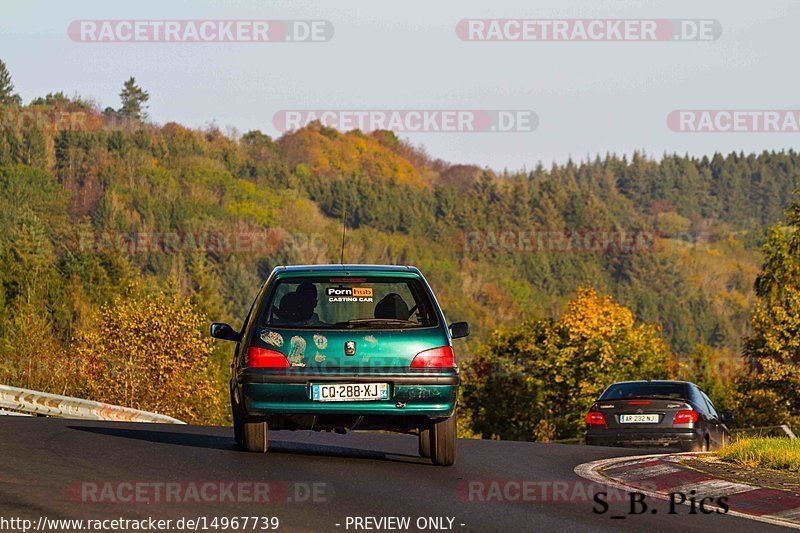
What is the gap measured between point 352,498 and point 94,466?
2.69 m

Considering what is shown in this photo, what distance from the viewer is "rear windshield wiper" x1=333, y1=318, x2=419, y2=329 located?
11.5 m

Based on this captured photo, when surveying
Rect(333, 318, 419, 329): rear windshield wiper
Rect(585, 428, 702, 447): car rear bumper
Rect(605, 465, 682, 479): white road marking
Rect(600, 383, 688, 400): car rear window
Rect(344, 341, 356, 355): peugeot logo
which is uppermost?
Rect(333, 318, 419, 329): rear windshield wiper

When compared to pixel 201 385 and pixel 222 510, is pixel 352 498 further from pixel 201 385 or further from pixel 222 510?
pixel 201 385

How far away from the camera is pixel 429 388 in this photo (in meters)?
11.4

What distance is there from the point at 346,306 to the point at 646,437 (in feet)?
26.7

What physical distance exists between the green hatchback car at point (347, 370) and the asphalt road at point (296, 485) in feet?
1.37

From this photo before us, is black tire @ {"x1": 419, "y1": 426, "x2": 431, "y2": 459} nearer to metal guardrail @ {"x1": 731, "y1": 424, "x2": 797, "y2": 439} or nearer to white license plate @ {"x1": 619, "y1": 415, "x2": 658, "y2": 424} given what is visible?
white license plate @ {"x1": 619, "y1": 415, "x2": 658, "y2": 424}

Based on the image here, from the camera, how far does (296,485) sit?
974cm

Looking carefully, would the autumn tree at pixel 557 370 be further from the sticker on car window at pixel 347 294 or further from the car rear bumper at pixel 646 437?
the sticker on car window at pixel 347 294

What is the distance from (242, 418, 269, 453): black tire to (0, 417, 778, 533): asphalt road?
16 cm

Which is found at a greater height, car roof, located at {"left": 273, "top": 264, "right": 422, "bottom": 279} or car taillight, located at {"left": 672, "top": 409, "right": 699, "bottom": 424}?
car roof, located at {"left": 273, "top": 264, "right": 422, "bottom": 279}

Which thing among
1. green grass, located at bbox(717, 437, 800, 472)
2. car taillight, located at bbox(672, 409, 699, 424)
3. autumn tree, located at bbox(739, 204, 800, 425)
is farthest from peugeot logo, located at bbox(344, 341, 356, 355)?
autumn tree, located at bbox(739, 204, 800, 425)

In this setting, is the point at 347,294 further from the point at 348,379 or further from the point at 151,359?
the point at 151,359

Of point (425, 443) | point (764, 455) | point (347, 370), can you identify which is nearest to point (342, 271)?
point (347, 370)
